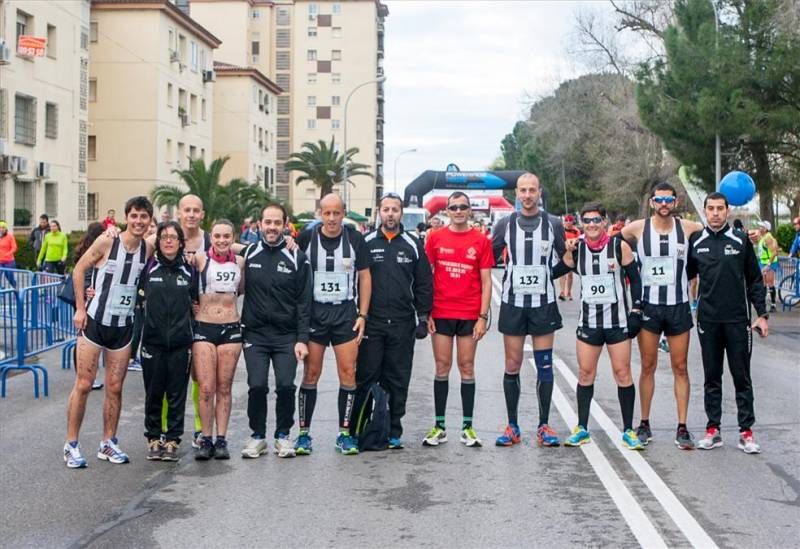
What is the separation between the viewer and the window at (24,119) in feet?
120

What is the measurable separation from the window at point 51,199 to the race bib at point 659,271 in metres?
34.6

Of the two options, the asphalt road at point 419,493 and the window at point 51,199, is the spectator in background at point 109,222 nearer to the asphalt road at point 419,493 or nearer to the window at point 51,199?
the asphalt road at point 419,493

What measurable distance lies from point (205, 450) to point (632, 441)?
3.32 m

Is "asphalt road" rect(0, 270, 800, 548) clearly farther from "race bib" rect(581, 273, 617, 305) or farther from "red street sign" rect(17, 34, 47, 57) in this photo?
"red street sign" rect(17, 34, 47, 57)

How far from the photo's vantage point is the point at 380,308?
28.4 feet

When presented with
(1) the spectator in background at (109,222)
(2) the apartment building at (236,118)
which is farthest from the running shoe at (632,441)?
(2) the apartment building at (236,118)

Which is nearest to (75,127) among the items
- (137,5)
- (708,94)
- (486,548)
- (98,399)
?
(137,5)

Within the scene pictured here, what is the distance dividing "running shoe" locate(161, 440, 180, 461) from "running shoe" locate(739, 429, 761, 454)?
439 cm

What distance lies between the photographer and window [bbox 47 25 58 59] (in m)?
39.5

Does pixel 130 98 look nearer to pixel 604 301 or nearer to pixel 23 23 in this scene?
pixel 23 23

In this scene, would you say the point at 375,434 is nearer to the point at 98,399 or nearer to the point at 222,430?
the point at 222,430

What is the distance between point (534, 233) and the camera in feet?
28.8

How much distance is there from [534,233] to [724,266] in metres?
1.52

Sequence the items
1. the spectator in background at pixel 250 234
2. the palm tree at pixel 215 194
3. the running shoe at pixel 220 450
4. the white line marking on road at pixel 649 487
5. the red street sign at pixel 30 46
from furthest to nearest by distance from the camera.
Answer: the palm tree at pixel 215 194, the red street sign at pixel 30 46, the spectator in background at pixel 250 234, the running shoe at pixel 220 450, the white line marking on road at pixel 649 487
